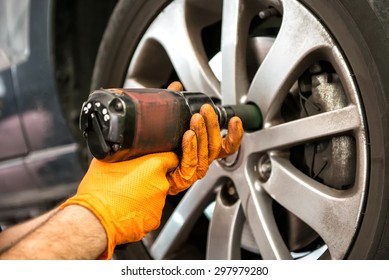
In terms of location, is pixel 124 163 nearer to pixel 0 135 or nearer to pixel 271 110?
pixel 271 110

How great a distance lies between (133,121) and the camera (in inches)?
31.4

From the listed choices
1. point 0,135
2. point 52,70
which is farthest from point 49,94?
point 0,135

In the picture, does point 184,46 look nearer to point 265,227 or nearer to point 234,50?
point 234,50

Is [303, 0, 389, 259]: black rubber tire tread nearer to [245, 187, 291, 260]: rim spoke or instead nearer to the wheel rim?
the wheel rim

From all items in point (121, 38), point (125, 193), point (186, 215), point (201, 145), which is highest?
point (121, 38)

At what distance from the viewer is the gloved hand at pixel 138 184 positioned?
2.81 ft

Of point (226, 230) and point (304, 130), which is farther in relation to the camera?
point (226, 230)

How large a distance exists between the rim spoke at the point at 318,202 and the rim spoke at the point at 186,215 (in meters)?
0.18

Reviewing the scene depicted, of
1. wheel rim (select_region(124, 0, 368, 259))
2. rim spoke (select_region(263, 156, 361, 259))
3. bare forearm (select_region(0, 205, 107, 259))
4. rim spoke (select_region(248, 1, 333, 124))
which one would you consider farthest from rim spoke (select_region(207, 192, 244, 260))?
bare forearm (select_region(0, 205, 107, 259))

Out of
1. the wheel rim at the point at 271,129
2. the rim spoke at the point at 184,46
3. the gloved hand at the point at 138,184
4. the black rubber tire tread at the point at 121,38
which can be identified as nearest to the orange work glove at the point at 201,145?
the gloved hand at the point at 138,184

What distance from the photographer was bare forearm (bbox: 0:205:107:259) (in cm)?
80

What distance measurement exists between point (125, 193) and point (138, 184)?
3cm

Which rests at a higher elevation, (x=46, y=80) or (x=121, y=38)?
(x=121, y=38)

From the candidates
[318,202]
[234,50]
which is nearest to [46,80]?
[234,50]
